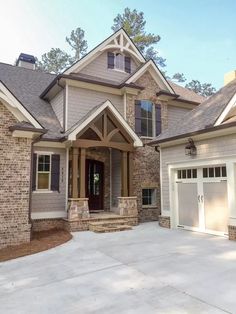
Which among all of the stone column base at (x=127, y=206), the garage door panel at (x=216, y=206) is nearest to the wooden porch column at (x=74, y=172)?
the stone column base at (x=127, y=206)

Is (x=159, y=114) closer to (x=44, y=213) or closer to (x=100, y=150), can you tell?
(x=100, y=150)

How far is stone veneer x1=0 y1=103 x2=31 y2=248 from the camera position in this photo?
7.81 meters

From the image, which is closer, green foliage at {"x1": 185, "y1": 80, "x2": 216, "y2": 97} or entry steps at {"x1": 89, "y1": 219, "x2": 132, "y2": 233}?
entry steps at {"x1": 89, "y1": 219, "x2": 132, "y2": 233}

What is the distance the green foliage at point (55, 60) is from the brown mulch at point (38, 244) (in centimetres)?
2619

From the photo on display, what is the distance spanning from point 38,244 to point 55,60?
28621mm

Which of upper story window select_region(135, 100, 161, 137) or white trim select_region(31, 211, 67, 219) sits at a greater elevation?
upper story window select_region(135, 100, 161, 137)

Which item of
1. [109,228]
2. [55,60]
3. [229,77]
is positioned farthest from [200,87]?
[109,228]

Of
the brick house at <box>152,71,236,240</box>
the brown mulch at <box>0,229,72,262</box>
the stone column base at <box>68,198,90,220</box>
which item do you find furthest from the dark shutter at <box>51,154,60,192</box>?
the brick house at <box>152,71,236,240</box>

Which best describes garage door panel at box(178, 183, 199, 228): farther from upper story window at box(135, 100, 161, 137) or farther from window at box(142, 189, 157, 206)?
upper story window at box(135, 100, 161, 137)

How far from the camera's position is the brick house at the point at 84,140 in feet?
26.6

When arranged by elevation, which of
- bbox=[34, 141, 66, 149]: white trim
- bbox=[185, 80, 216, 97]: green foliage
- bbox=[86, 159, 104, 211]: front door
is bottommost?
bbox=[86, 159, 104, 211]: front door

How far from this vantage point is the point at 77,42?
107ft

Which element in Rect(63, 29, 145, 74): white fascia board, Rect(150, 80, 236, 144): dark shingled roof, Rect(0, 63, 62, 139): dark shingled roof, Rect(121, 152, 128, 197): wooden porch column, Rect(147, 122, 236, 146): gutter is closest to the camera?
Rect(147, 122, 236, 146): gutter

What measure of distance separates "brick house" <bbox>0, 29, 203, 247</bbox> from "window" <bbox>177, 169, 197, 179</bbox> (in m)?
2.08
